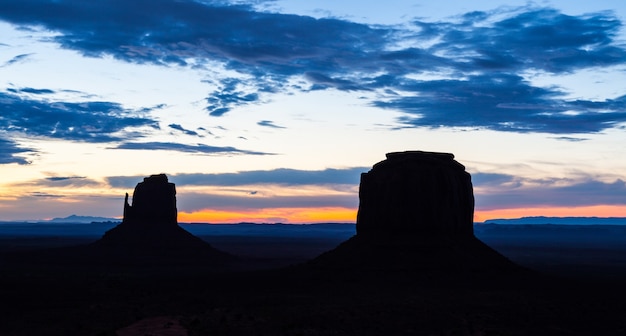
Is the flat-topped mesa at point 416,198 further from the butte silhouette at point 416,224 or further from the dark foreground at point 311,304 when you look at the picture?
the dark foreground at point 311,304

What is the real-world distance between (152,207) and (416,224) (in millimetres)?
63861

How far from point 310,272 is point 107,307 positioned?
25479 mm

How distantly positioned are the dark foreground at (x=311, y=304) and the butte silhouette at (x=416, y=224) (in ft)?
5.26

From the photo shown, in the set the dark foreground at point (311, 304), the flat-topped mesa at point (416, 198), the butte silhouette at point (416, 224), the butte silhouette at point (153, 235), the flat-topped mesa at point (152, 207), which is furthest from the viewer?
the flat-topped mesa at point (152, 207)

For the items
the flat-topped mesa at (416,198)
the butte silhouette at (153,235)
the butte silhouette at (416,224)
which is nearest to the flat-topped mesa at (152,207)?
the butte silhouette at (153,235)

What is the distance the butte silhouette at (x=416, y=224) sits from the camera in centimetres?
6669

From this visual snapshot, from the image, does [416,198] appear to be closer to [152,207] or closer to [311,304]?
[311,304]

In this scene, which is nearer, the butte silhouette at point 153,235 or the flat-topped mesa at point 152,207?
the butte silhouette at point 153,235

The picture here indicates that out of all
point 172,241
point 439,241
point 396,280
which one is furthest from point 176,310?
point 172,241

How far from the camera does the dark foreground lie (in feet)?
133

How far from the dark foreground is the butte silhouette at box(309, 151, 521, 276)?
1.60 meters

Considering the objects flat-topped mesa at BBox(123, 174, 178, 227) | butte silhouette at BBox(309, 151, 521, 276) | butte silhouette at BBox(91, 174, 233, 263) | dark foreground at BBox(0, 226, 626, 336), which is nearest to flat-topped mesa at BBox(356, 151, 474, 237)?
butte silhouette at BBox(309, 151, 521, 276)

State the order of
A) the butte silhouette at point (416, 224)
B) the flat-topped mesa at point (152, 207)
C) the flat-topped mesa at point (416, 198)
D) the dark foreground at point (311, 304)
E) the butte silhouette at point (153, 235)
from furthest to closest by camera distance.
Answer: the flat-topped mesa at point (152, 207), the butte silhouette at point (153, 235), the flat-topped mesa at point (416, 198), the butte silhouette at point (416, 224), the dark foreground at point (311, 304)

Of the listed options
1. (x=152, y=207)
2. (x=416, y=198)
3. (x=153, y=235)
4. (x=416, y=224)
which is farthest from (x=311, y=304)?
(x=152, y=207)
